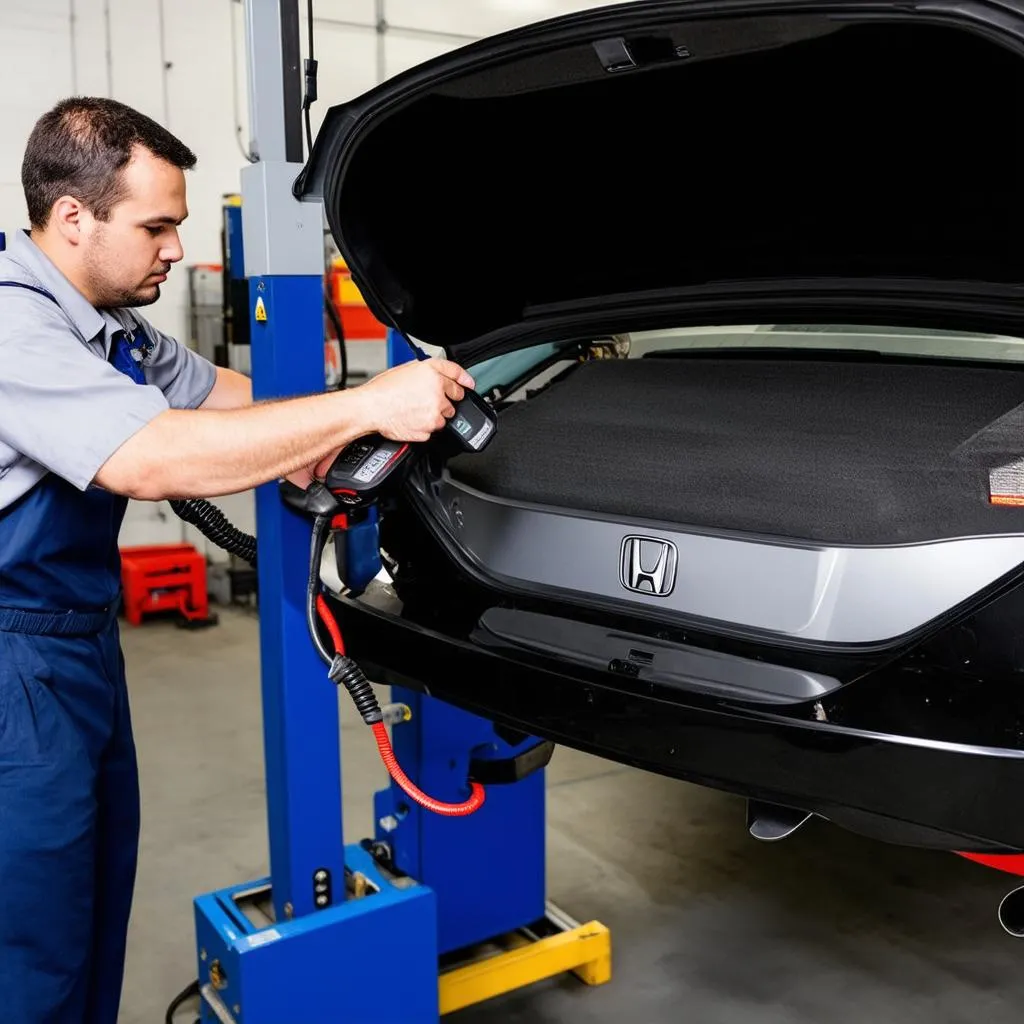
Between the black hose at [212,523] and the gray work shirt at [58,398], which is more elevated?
the gray work shirt at [58,398]

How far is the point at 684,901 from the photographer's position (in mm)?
2932

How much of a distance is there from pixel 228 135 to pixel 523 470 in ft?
17.4

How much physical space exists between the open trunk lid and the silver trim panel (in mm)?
398

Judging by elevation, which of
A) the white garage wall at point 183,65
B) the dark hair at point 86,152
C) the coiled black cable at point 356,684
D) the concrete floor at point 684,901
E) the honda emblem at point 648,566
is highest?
the white garage wall at point 183,65

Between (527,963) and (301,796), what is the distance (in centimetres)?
76

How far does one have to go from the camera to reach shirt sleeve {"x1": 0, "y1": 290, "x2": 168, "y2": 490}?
5.50ft

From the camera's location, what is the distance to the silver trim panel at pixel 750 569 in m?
1.38

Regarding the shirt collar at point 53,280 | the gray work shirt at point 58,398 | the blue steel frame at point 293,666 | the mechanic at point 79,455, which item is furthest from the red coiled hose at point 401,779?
the shirt collar at point 53,280

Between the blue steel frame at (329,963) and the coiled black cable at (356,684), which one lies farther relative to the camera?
the blue steel frame at (329,963)

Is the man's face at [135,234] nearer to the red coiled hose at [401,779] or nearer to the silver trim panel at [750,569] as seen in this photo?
the silver trim panel at [750,569]

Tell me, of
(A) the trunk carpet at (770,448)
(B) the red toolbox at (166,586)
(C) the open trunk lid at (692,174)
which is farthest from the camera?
(B) the red toolbox at (166,586)

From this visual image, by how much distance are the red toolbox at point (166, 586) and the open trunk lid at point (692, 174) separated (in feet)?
13.1

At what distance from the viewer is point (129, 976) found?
104 inches

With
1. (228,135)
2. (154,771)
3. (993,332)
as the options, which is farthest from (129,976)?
(228,135)
